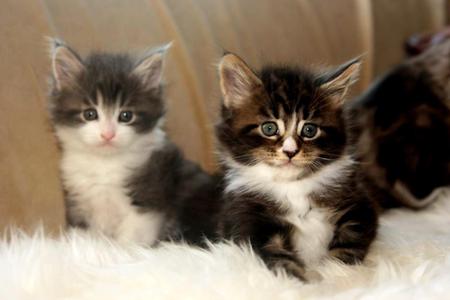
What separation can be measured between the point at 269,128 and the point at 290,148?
7 centimetres

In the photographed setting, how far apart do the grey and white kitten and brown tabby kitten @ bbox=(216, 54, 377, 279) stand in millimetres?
205

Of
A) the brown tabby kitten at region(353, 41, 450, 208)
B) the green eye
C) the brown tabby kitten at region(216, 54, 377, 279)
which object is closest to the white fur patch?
the brown tabby kitten at region(216, 54, 377, 279)

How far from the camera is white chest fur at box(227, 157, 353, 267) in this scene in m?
1.22

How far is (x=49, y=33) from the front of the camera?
144 centimetres

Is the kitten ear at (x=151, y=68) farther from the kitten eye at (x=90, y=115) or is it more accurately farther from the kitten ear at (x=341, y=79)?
the kitten ear at (x=341, y=79)

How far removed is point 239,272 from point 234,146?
301mm

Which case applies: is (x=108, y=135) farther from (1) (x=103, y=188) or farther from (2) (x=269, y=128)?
(2) (x=269, y=128)

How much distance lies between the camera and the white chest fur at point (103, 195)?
1.42m

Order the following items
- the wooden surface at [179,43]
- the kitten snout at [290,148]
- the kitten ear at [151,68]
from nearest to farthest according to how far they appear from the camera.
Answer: the kitten snout at [290,148]
the wooden surface at [179,43]
the kitten ear at [151,68]

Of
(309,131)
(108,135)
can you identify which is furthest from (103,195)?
(309,131)

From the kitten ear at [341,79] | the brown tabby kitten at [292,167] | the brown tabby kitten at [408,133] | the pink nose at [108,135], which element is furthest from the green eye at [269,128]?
the brown tabby kitten at [408,133]

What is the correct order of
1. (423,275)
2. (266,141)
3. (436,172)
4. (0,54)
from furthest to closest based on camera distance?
1. (436,172)
2. (0,54)
3. (266,141)
4. (423,275)

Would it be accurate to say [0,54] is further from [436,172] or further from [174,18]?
[436,172]

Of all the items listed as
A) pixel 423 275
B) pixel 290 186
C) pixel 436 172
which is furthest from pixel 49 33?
pixel 436 172
